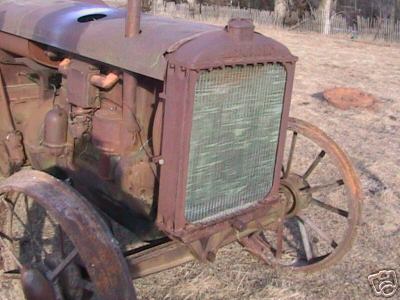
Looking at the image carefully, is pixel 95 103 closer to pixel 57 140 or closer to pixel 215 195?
pixel 57 140

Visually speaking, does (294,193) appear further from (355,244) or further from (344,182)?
(355,244)

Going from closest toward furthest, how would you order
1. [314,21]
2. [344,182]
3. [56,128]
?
1. [56,128]
2. [344,182]
3. [314,21]

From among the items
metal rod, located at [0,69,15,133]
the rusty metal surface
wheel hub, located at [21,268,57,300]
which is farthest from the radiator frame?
metal rod, located at [0,69,15,133]

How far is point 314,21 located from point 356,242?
13904mm

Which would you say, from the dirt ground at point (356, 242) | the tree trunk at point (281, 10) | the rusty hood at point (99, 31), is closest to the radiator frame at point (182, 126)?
the rusty hood at point (99, 31)

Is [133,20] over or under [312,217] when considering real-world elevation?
over

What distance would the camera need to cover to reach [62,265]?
7.28ft

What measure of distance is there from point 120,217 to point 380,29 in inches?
524

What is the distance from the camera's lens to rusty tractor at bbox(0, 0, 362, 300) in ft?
7.01

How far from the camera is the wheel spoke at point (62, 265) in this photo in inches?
85.1

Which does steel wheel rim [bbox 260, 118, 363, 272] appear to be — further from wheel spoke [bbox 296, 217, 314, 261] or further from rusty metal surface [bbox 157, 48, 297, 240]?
rusty metal surface [bbox 157, 48, 297, 240]

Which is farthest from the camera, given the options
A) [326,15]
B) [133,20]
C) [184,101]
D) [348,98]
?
[326,15]

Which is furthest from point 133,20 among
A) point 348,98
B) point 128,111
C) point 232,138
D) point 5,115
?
point 348,98

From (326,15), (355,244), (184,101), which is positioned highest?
Answer: (326,15)
